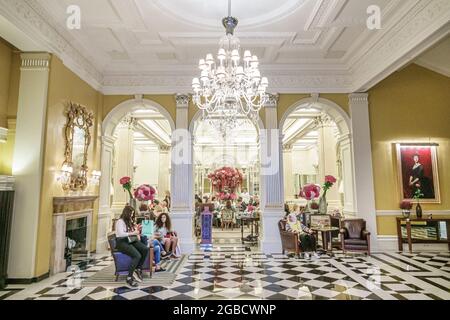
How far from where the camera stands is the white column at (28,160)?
4.83 metres

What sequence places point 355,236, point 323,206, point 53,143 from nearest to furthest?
point 53,143 → point 355,236 → point 323,206

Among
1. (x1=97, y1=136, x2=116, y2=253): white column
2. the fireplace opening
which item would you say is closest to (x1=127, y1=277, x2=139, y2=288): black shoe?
the fireplace opening

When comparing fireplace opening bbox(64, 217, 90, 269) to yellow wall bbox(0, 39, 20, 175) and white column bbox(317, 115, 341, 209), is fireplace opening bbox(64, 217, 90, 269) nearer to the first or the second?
yellow wall bbox(0, 39, 20, 175)

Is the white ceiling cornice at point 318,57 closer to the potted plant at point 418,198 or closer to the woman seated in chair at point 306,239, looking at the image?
the potted plant at point 418,198

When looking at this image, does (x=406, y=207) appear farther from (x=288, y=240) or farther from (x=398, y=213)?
(x=288, y=240)

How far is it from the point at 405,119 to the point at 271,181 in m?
4.07

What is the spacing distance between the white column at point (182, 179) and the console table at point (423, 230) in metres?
5.42

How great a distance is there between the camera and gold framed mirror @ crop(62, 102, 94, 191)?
5883 mm

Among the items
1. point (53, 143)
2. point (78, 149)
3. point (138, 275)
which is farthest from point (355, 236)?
point (53, 143)

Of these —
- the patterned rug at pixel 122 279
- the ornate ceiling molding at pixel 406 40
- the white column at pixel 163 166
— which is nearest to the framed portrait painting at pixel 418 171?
the ornate ceiling molding at pixel 406 40

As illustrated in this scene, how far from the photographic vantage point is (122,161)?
31.9ft
